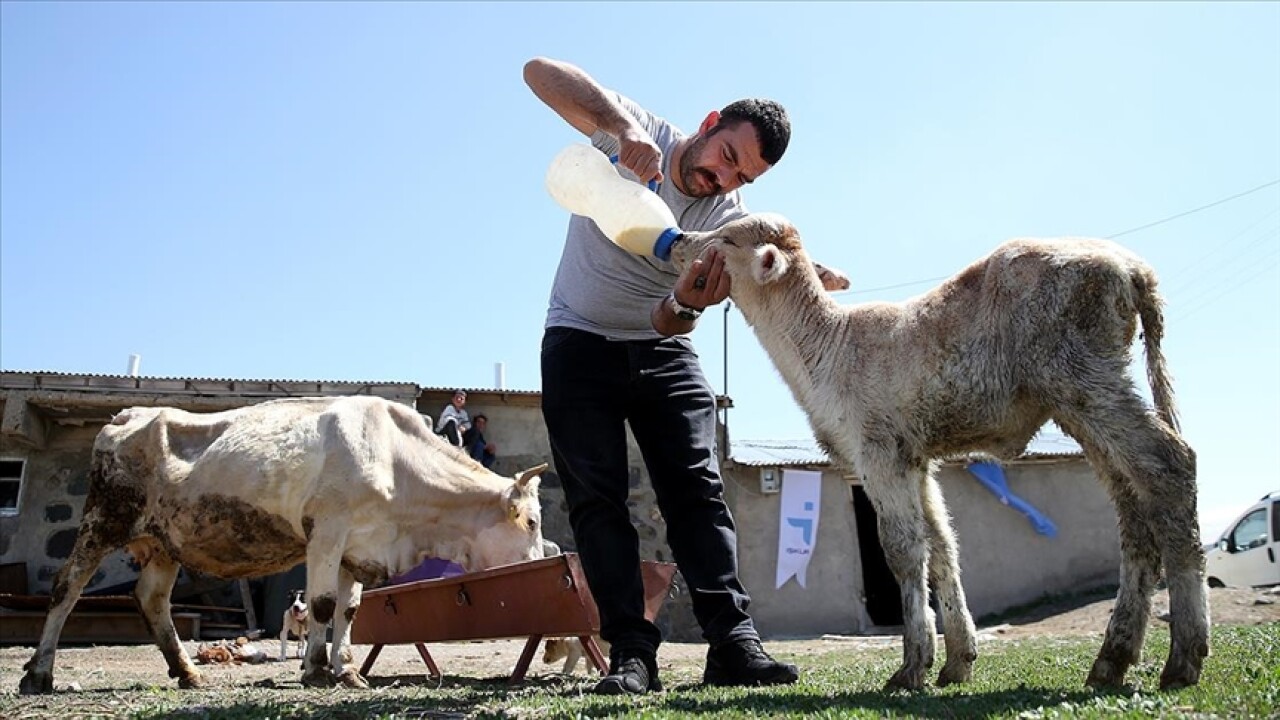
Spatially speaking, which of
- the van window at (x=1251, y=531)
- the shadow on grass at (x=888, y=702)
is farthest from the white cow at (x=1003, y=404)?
the van window at (x=1251, y=531)

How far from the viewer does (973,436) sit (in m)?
4.29

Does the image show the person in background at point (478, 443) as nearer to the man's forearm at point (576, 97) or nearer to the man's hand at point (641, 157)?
the man's forearm at point (576, 97)

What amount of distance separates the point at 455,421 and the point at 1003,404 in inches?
528

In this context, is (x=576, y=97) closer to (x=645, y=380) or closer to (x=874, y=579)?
(x=645, y=380)

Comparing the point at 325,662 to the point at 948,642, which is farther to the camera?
the point at 325,662

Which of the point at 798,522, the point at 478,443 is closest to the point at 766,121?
the point at 478,443

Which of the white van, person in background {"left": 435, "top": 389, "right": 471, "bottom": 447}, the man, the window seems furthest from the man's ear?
the white van

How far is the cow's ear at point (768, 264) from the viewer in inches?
187

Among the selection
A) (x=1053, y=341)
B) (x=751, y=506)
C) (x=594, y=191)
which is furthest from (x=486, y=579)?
(x=751, y=506)

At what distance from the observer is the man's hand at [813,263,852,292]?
5320mm

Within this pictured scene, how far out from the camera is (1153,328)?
3.97 m

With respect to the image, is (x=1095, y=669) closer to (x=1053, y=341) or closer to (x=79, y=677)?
(x=1053, y=341)

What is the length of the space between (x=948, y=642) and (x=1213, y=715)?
162cm

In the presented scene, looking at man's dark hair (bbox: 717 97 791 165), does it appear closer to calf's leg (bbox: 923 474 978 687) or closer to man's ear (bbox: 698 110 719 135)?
man's ear (bbox: 698 110 719 135)
